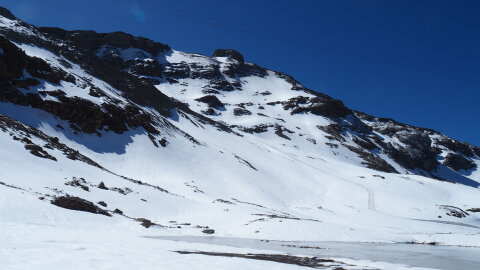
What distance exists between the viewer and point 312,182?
229 ft

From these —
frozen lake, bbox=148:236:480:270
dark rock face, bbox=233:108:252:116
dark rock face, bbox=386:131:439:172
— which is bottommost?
frozen lake, bbox=148:236:480:270

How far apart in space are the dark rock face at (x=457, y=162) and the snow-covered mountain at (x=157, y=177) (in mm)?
87173

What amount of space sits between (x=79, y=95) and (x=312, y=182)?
4433 centimetres

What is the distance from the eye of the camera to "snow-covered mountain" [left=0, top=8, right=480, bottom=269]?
84.1ft

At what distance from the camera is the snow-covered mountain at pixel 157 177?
84.1 feet

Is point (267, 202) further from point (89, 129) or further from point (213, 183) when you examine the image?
point (89, 129)

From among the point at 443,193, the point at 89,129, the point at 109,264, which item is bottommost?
the point at 109,264

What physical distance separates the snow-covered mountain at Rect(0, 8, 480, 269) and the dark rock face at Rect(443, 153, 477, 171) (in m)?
87.2

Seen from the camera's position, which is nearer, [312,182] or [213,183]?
[213,183]

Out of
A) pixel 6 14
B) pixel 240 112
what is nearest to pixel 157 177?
pixel 6 14

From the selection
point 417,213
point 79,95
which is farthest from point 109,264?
point 417,213

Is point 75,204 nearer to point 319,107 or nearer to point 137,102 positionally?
point 137,102

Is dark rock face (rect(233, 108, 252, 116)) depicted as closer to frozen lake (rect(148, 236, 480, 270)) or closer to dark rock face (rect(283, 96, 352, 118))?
dark rock face (rect(283, 96, 352, 118))

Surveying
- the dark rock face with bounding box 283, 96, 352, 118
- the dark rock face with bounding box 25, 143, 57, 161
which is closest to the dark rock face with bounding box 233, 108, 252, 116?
the dark rock face with bounding box 283, 96, 352, 118
